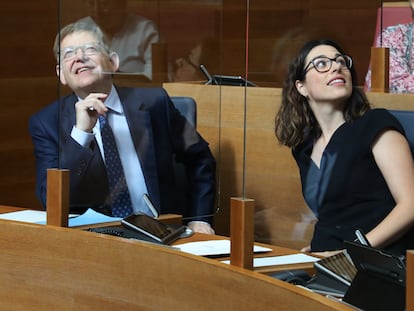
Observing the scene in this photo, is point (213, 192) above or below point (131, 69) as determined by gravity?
below

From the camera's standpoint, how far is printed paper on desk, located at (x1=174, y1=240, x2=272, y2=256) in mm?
2367

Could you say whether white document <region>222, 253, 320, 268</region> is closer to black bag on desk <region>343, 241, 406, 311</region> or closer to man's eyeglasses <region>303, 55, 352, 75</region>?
black bag on desk <region>343, 241, 406, 311</region>

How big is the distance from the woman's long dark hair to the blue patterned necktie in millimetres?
489

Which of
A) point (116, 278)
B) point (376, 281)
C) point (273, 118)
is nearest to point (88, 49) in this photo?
point (273, 118)

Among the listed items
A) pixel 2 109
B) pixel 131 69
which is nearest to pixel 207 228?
pixel 131 69

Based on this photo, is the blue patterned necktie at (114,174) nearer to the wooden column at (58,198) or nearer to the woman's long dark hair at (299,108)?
the wooden column at (58,198)

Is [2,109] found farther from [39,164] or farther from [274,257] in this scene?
[274,257]

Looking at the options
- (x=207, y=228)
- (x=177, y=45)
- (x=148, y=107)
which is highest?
(x=177, y=45)

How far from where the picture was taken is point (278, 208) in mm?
2561

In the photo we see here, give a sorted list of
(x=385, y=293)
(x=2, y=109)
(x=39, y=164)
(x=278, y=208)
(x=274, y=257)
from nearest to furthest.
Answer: (x=385, y=293) < (x=274, y=257) < (x=278, y=208) < (x=39, y=164) < (x=2, y=109)

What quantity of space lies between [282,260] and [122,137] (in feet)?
2.34

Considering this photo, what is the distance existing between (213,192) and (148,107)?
30cm

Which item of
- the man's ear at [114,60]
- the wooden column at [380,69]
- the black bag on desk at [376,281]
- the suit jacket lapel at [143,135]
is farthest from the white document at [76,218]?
the black bag on desk at [376,281]

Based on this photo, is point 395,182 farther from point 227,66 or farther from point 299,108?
point 227,66
